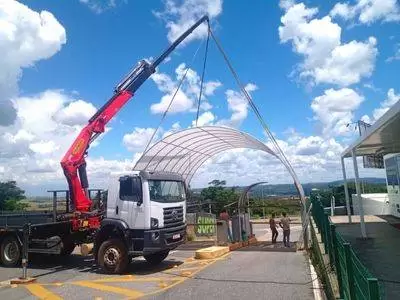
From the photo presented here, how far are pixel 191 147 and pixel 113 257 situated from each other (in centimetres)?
1044

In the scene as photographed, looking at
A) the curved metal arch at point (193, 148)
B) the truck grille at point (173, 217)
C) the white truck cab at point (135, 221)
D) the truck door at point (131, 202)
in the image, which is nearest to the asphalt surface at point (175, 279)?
the white truck cab at point (135, 221)

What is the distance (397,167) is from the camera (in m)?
19.0

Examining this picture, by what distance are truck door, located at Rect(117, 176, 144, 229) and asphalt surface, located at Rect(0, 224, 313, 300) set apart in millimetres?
1512

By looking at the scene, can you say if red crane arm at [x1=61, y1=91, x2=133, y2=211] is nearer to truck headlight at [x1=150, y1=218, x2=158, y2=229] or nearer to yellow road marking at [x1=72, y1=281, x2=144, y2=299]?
truck headlight at [x1=150, y1=218, x2=158, y2=229]

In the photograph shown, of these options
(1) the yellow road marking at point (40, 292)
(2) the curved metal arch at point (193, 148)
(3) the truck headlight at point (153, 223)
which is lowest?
Result: (1) the yellow road marking at point (40, 292)

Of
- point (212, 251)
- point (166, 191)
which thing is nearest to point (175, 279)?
point (166, 191)

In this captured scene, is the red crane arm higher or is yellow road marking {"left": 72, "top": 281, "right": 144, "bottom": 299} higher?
the red crane arm

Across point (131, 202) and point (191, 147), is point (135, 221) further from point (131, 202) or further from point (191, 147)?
point (191, 147)

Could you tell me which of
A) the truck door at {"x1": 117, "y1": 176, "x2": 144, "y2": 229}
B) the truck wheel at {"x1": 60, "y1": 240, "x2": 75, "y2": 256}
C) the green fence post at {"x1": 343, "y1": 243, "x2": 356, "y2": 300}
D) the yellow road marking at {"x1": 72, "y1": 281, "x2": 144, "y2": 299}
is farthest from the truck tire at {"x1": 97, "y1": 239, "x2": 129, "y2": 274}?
the green fence post at {"x1": 343, "y1": 243, "x2": 356, "y2": 300}

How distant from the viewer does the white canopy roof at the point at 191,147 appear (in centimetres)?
1942

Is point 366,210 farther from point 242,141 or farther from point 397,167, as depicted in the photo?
point 242,141

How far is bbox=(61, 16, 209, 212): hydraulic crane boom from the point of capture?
14789 millimetres

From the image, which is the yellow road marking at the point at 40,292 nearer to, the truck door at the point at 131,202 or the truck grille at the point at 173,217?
the truck door at the point at 131,202

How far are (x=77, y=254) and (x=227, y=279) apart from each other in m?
8.00
